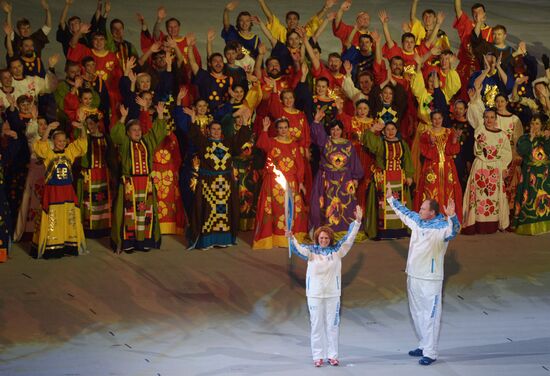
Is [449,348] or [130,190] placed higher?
[130,190]

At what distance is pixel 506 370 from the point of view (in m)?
10.0

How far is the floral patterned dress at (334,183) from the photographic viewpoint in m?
13.6

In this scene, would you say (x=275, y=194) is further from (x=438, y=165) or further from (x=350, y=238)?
(x=350, y=238)

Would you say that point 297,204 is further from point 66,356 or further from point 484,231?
point 66,356

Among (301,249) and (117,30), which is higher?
(117,30)

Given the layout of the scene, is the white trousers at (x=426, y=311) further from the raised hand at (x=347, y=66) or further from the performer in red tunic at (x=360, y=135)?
the raised hand at (x=347, y=66)

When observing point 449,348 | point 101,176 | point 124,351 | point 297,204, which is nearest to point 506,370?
point 449,348

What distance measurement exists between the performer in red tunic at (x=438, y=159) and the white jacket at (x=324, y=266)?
4.13 meters

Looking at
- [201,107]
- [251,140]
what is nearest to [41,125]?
[201,107]

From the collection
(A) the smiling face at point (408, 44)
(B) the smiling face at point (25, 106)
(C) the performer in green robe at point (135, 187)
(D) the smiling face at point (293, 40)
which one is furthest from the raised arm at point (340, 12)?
(B) the smiling face at point (25, 106)

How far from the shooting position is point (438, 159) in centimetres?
1412

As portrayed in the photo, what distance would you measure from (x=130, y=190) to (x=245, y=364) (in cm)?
369

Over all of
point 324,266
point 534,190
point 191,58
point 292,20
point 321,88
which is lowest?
point 324,266

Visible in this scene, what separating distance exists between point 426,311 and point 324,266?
0.91 meters
